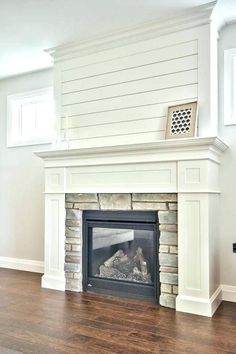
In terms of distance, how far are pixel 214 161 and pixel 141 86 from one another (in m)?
1.09

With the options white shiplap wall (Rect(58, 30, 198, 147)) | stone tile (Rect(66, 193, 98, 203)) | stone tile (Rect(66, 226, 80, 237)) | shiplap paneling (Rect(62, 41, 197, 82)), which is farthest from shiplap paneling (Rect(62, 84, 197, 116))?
stone tile (Rect(66, 226, 80, 237))

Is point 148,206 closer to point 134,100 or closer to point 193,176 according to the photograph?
point 193,176

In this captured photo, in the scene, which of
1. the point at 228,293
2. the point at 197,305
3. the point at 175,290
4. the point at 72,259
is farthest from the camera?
the point at 72,259

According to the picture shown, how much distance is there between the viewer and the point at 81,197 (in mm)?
3564

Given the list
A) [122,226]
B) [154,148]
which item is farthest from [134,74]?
[122,226]

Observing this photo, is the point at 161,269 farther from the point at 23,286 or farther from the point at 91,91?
the point at 91,91

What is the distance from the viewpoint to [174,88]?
3.21 m

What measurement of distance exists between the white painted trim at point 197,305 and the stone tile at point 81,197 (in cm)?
132

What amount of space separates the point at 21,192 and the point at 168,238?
8.23 ft

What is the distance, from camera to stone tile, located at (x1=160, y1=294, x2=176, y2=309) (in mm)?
3008

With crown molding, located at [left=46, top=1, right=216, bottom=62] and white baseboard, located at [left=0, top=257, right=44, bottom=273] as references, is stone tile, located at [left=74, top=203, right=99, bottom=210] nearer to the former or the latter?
white baseboard, located at [left=0, top=257, right=44, bottom=273]

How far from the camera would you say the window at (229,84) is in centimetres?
332

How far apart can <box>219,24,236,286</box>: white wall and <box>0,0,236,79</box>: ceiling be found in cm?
83

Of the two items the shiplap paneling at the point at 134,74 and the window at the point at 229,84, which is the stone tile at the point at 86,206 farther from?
the window at the point at 229,84
